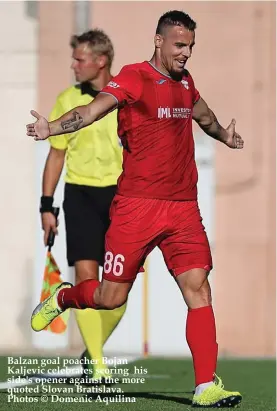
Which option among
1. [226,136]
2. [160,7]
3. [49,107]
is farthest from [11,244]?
[226,136]

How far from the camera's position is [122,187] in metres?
7.29

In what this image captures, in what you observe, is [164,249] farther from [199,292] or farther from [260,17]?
[260,17]

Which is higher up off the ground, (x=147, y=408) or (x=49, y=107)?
(x=49, y=107)

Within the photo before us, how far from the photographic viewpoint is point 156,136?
7129 millimetres

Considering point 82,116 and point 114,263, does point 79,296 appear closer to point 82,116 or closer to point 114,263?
point 114,263

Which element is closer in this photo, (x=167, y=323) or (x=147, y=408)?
(x=147, y=408)

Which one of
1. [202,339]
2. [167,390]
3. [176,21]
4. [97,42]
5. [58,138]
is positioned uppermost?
[97,42]

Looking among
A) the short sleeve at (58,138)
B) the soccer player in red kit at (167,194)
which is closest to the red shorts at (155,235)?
the soccer player in red kit at (167,194)

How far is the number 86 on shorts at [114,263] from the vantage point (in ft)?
23.8

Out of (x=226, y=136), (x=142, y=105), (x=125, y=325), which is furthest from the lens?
(x=125, y=325)

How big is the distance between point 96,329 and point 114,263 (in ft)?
5.30

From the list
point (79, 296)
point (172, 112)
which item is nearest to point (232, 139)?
point (172, 112)

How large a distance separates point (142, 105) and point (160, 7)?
8.12 metres

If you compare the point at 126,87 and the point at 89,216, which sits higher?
the point at 126,87
